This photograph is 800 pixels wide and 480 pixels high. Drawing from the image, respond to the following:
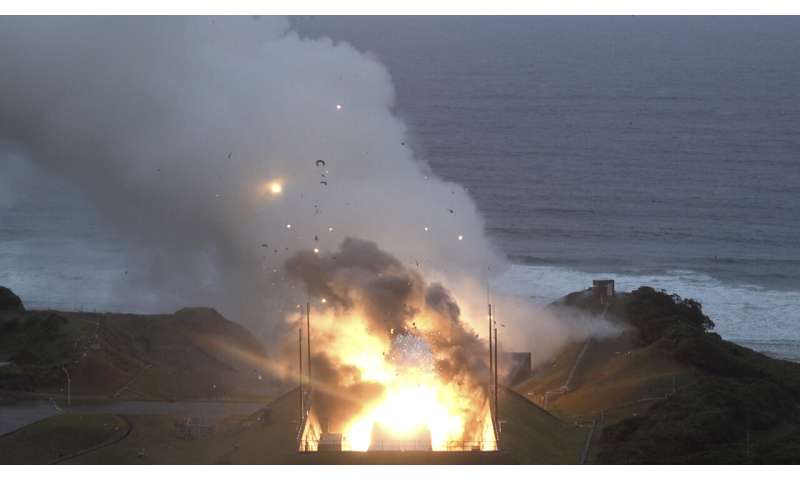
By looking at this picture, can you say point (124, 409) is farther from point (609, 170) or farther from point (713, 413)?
point (609, 170)

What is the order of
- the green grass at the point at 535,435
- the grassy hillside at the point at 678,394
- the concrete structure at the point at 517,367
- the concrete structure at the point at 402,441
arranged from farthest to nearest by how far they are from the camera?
1. the concrete structure at the point at 517,367
2. the grassy hillside at the point at 678,394
3. the green grass at the point at 535,435
4. the concrete structure at the point at 402,441

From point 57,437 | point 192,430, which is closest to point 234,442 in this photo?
point 192,430

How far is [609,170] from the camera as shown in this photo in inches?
4176

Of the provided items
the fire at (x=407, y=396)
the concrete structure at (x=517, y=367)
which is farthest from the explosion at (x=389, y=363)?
the concrete structure at (x=517, y=367)

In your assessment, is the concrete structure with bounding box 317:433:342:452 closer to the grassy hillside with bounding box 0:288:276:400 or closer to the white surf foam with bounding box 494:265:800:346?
the grassy hillside with bounding box 0:288:276:400

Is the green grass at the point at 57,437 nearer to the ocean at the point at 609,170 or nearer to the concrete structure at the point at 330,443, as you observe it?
the concrete structure at the point at 330,443

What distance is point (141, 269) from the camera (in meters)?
81.5

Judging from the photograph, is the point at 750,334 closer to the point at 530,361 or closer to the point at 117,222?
the point at 530,361

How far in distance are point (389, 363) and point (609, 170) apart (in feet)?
193

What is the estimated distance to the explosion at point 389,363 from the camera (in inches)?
1896

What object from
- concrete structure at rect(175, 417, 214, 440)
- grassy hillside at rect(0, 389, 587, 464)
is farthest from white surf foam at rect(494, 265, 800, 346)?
concrete structure at rect(175, 417, 214, 440)

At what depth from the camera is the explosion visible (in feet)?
158

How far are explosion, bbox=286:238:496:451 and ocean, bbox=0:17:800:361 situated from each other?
23.1 meters

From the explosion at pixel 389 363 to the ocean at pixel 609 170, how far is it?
75.7ft
